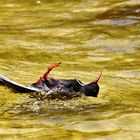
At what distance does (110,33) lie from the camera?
11305 mm

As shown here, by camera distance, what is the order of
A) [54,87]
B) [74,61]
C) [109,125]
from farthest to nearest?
[74,61] < [54,87] < [109,125]

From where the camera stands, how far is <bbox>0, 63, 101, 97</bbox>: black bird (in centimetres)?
510

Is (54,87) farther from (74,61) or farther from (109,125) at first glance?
(74,61)

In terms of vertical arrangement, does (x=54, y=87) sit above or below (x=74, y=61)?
above

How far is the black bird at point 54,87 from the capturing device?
201 inches

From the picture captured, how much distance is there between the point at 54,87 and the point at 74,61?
A: 3.89 meters

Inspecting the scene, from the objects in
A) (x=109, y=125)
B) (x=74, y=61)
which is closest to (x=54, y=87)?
(x=109, y=125)

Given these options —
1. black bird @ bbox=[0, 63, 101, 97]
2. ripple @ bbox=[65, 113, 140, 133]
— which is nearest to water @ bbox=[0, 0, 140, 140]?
ripple @ bbox=[65, 113, 140, 133]

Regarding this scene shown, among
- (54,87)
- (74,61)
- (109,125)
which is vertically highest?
(54,87)

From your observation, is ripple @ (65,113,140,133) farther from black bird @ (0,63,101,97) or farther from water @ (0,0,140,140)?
black bird @ (0,63,101,97)

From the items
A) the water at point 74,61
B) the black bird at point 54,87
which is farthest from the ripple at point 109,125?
the black bird at point 54,87

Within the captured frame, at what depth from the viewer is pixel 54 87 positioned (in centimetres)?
522

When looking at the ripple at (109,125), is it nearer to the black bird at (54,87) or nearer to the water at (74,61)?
the water at (74,61)

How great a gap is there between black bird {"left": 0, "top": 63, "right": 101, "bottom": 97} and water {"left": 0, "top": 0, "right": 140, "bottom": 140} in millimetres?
264
